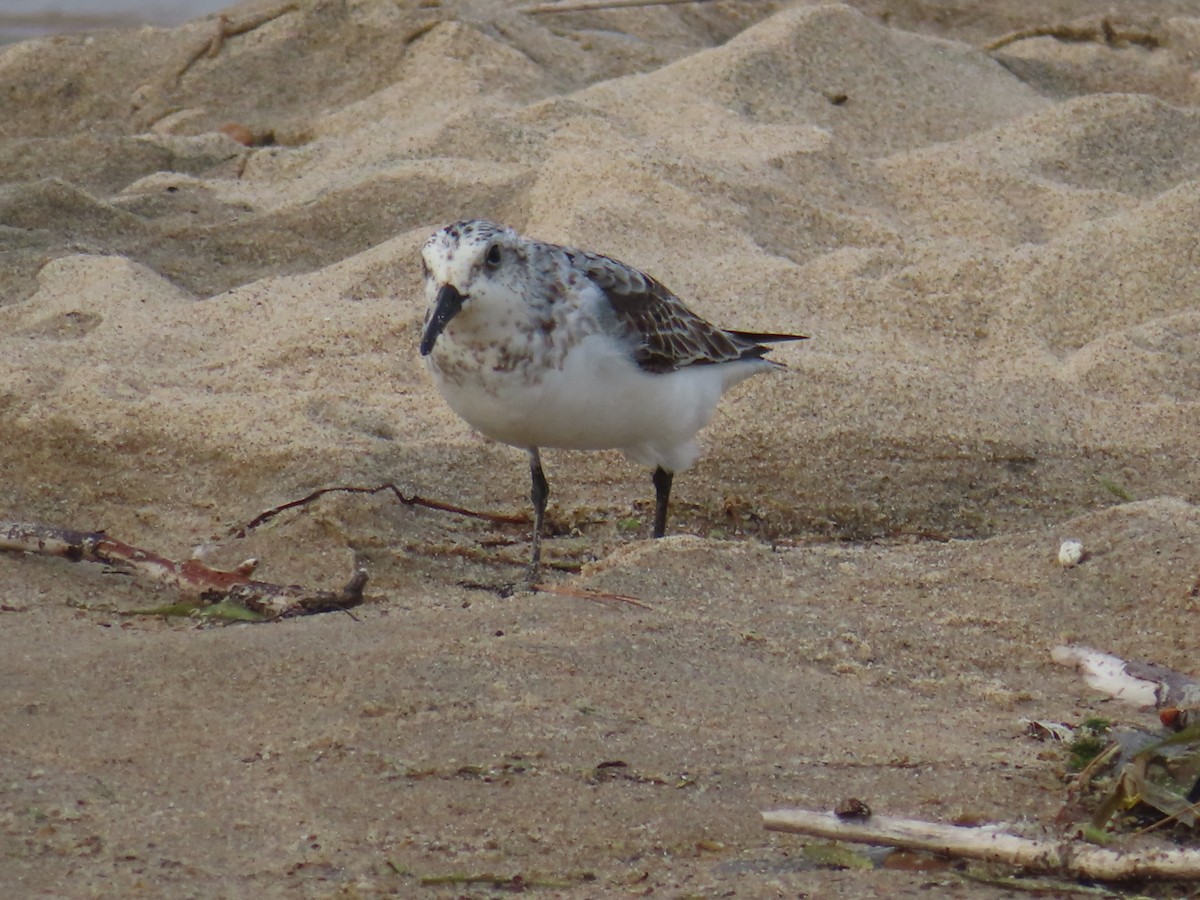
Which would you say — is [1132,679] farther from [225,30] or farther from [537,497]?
[225,30]

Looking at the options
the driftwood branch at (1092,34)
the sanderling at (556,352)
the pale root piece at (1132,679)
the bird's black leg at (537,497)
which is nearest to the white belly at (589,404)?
the sanderling at (556,352)

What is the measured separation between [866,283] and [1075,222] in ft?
3.50

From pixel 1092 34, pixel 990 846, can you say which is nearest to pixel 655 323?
pixel 990 846

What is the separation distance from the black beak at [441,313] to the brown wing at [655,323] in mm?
524

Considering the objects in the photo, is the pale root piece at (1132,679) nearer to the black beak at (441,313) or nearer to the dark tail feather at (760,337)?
the dark tail feather at (760,337)

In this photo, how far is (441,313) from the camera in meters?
3.75

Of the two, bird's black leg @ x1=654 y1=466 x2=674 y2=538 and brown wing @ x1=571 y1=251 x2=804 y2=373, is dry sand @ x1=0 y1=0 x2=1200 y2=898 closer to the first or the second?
bird's black leg @ x1=654 y1=466 x2=674 y2=538

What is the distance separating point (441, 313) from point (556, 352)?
1.03ft

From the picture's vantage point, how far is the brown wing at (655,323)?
421 centimetres

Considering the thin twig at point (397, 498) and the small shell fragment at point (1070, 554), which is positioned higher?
the small shell fragment at point (1070, 554)

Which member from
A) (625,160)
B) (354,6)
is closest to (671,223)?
(625,160)

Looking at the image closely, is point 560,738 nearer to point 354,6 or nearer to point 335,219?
point 335,219

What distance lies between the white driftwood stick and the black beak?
1.56 meters

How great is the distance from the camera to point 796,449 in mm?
4766
